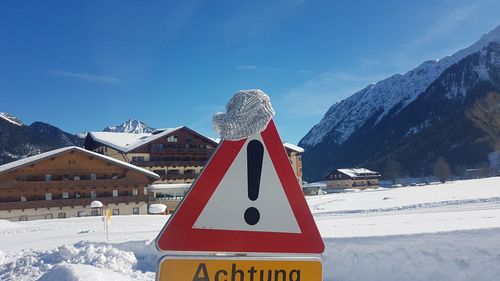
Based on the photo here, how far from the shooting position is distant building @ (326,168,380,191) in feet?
384

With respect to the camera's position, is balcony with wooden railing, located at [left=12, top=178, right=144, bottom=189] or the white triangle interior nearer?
the white triangle interior

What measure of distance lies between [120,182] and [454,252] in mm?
45158

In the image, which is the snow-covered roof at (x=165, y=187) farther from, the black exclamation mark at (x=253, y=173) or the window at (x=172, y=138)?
the black exclamation mark at (x=253, y=173)

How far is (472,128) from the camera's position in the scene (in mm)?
150875

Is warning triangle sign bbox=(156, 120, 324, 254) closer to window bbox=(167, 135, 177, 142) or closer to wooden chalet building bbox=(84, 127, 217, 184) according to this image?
wooden chalet building bbox=(84, 127, 217, 184)

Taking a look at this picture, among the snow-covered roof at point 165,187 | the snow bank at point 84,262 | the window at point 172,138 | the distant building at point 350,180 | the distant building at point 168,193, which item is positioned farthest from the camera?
the distant building at point 350,180

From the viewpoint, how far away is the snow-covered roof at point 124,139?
59.0 m

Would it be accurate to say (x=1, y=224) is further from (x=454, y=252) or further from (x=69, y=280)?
(x=454, y=252)

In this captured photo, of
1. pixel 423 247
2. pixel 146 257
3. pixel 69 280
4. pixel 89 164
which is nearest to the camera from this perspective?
pixel 69 280

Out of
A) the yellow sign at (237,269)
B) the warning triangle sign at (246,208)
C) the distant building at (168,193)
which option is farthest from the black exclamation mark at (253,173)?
the distant building at (168,193)

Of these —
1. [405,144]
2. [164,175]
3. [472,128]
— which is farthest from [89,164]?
[405,144]

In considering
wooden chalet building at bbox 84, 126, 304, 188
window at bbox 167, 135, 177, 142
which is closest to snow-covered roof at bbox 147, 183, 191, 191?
wooden chalet building at bbox 84, 126, 304, 188

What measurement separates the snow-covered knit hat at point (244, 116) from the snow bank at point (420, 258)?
740 cm

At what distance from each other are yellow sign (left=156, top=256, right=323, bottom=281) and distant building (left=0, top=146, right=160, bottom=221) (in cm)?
4591
